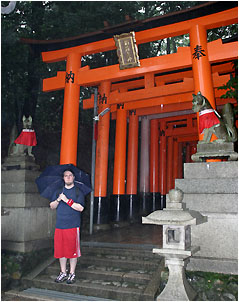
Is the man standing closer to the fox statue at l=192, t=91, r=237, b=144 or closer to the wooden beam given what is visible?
the fox statue at l=192, t=91, r=237, b=144

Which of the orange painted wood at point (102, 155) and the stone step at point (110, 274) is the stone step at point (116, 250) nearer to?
the stone step at point (110, 274)

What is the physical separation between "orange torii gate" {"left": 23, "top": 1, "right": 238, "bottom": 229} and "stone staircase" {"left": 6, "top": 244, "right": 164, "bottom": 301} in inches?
130

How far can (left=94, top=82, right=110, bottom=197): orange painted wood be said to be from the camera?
945 cm

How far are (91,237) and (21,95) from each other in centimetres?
614

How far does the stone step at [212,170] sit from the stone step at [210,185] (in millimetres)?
133

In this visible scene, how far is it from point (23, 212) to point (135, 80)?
6818 millimetres

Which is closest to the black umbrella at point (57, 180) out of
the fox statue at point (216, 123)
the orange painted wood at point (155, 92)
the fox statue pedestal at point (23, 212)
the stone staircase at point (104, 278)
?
the fox statue pedestal at point (23, 212)

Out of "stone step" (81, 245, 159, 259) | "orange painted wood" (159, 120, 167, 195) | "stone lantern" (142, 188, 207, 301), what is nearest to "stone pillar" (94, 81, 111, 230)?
"stone step" (81, 245, 159, 259)

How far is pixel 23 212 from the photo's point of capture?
5902 millimetres

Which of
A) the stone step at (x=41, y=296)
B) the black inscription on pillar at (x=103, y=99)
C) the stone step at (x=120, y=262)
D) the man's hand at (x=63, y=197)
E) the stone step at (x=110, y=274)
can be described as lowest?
the stone step at (x=41, y=296)

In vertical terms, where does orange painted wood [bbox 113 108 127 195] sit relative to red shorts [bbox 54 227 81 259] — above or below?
above

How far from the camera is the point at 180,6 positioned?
13.8 m

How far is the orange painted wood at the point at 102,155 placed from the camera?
9.45 meters

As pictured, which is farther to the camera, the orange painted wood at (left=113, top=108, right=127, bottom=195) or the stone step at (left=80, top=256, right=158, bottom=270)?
the orange painted wood at (left=113, top=108, right=127, bottom=195)
